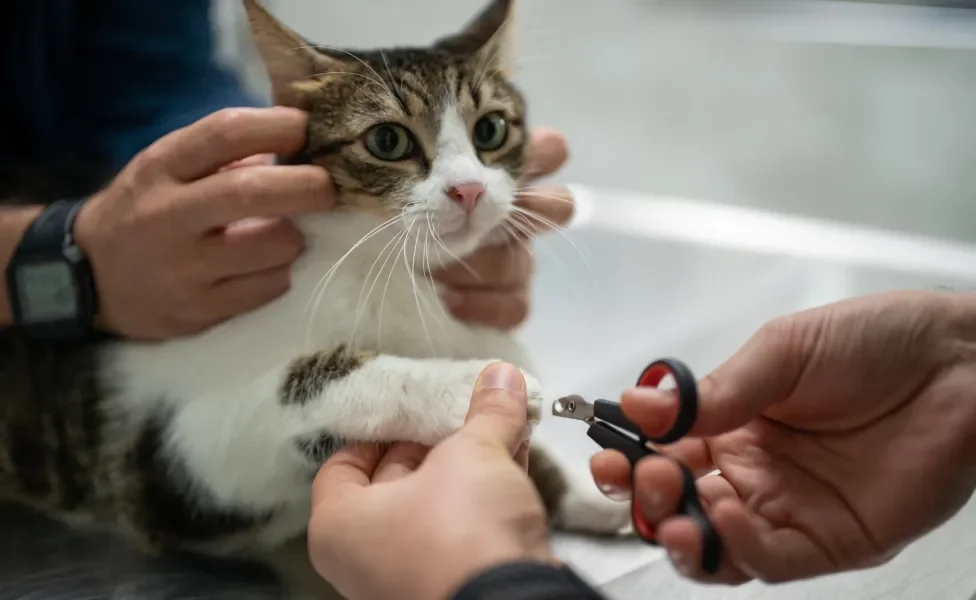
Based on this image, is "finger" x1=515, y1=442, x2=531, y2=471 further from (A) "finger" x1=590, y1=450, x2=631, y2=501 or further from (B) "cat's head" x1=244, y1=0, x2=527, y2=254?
(B) "cat's head" x1=244, y1=0, x2=527, y2=254

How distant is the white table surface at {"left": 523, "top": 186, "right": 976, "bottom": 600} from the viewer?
778 millimetres

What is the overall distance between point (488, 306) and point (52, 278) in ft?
1.42

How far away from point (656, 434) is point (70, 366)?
62 centimetres

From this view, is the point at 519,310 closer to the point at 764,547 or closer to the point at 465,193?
the point at 465,193

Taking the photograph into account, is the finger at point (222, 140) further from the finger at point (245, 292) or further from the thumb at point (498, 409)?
the thumb at point (498, 409)

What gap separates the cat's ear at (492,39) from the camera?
0.92 metres

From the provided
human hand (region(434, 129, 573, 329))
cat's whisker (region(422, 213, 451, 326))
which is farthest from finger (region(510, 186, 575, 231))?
cat's whisker (region(422, 213, 451, 326))

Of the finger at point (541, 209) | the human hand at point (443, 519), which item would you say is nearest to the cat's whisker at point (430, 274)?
the finger at point (541, 209)

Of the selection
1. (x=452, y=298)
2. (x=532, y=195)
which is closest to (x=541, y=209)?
(x=532, y=195)

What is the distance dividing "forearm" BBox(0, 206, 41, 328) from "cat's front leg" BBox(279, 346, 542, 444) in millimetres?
315

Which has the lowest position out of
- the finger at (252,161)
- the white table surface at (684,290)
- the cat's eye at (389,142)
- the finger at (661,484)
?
the white table surface at (684,290)

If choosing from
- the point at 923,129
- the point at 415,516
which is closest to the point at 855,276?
the point at 923,129

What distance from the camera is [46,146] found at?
1.04 meters

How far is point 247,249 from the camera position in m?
0.78
